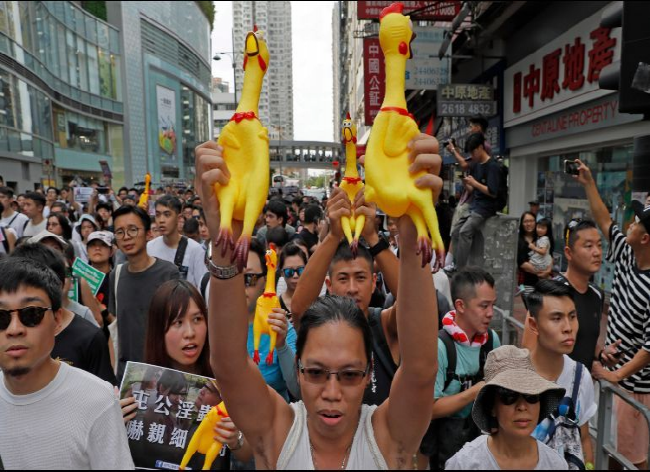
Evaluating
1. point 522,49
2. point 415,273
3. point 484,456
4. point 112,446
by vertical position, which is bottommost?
point 484,456

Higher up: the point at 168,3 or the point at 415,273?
the point at 168,3

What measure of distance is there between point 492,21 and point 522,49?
2.63 feet

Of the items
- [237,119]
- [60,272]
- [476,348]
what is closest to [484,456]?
[476,348]

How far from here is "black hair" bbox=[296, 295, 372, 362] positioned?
145 cm

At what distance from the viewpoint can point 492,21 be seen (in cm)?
898

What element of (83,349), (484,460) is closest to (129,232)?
(83,349)

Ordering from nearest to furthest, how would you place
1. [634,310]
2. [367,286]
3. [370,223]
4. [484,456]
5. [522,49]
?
1. [484,456]
2. [370,223]
3. [367,286]
4. [634,310]
5. [522,49]

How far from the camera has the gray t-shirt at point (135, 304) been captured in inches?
125

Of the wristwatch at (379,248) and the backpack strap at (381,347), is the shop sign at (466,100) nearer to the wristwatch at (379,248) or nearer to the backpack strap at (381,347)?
the wristwatch at (379,248)

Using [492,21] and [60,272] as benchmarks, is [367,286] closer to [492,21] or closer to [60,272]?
[60,272]

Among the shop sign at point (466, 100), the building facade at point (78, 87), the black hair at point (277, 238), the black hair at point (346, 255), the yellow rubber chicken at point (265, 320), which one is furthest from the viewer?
the building facade at point (78, 87)

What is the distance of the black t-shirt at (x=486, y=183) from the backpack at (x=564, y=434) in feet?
11.0

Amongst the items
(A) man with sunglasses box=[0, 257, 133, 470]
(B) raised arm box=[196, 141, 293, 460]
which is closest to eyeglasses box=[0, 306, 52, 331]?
(A) man with sunglasses box=[0, 257, 133, 470]

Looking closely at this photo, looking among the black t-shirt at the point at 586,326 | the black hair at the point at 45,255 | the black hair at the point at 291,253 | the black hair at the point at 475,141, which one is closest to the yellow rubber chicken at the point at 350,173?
the black hair at the point at 291,253
